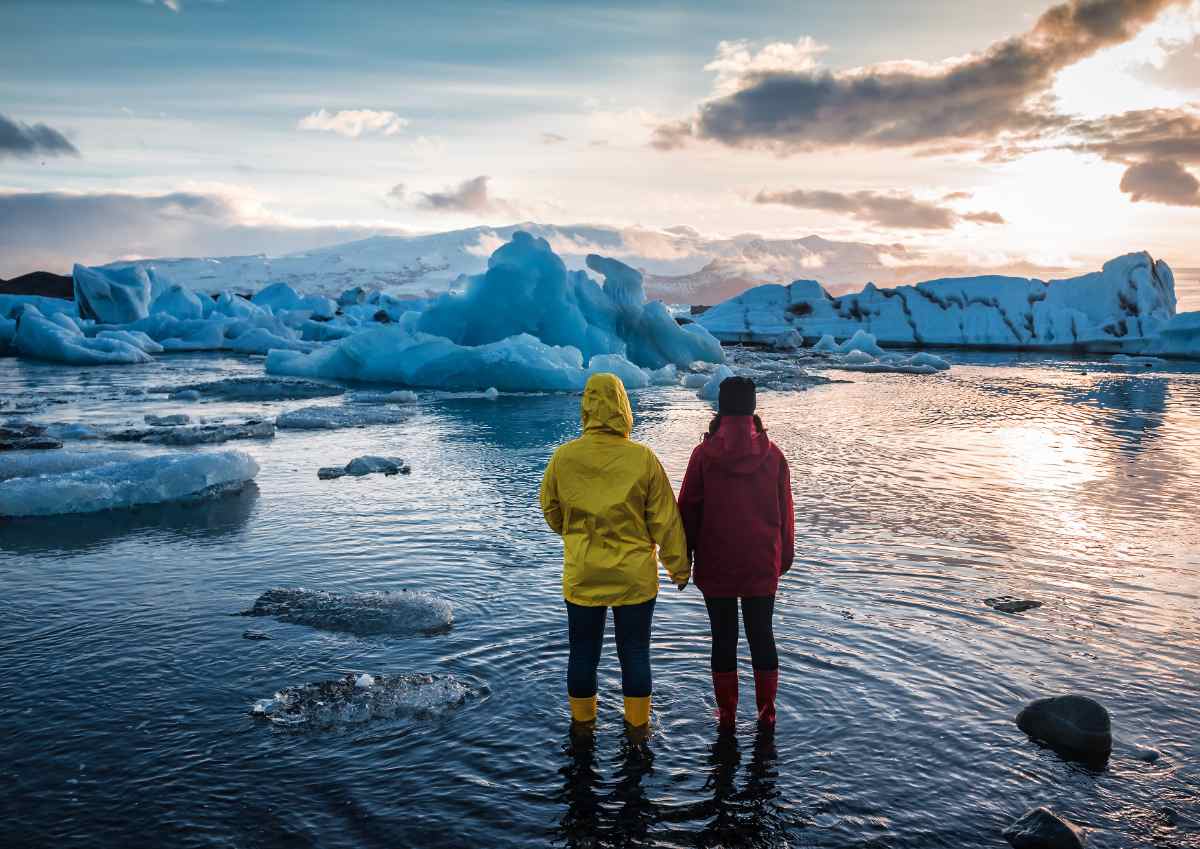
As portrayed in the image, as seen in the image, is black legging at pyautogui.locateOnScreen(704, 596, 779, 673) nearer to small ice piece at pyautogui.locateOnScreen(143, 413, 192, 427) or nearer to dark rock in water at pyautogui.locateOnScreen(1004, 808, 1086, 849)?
dark rock in water at pyautogui.locateOnScreen(1004, 808, 1086, 849)

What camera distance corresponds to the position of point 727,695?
3.99 metres

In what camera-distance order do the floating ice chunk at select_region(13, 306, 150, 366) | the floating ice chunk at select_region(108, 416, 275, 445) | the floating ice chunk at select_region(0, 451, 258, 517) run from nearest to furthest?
the floating ice chunk at select_region(0, 451, 258, 517)
the floating ice chunk at select_region(108, 416, 275, 445)
the floating ice chunk at select_region(13, 306, 150, 366)

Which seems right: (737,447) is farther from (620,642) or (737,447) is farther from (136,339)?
(136,339)

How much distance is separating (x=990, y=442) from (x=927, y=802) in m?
12.4

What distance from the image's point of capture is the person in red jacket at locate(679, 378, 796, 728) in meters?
3.81

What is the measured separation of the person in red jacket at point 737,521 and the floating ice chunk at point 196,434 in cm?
1172

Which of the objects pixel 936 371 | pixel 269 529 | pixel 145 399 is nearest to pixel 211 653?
pixel 269 529

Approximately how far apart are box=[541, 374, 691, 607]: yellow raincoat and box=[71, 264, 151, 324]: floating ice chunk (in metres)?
51.6

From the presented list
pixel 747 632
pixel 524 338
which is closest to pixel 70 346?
pixel 524 338

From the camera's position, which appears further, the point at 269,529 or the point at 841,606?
the point at 269,529

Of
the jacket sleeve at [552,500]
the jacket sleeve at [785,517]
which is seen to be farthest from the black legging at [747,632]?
the jacket sleeve at [552,500]

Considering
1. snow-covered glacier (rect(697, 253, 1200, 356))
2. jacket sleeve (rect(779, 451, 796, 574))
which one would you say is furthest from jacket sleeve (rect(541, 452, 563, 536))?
snow-covered glacier (rect(697, 253, 1200, 356))

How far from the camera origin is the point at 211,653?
5.04 m

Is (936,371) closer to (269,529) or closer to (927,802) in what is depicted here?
(269,529)
